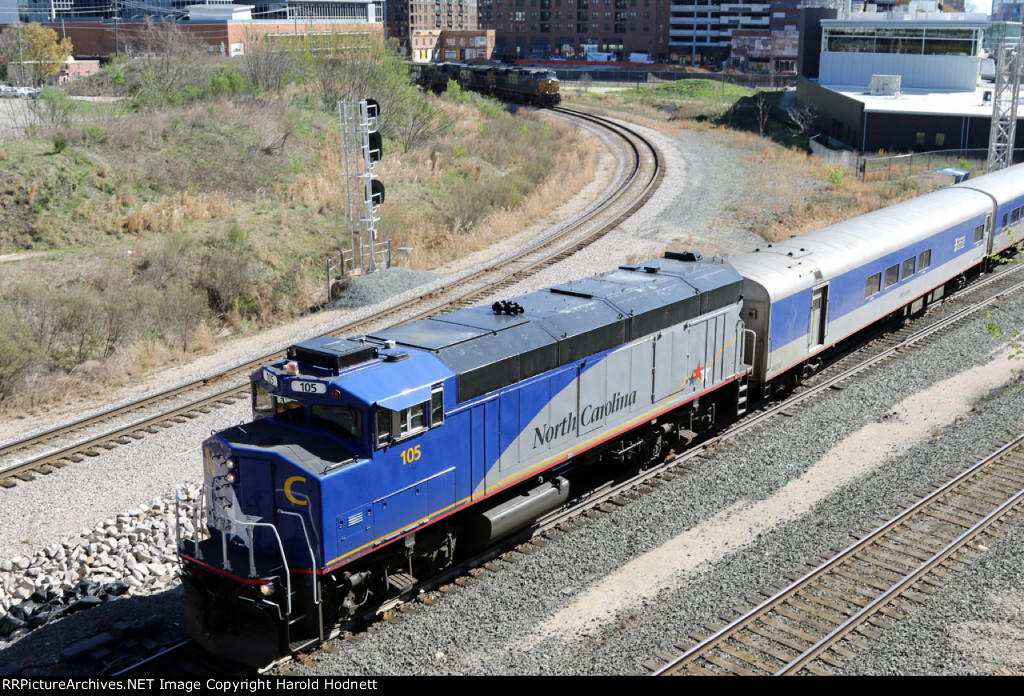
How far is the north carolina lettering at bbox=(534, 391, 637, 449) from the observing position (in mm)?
14964

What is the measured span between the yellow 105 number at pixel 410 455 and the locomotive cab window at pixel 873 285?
1529 centimetres

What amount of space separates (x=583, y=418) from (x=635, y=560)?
2.44 m

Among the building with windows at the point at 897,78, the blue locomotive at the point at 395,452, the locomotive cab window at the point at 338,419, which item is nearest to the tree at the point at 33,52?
the building with windows at the point at 897,78

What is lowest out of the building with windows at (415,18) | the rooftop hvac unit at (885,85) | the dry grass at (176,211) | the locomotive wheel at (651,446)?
the locomotive wheel at (651,446)

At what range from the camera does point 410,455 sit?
499 inches

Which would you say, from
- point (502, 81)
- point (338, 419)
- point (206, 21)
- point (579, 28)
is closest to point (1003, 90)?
point (502, 81)

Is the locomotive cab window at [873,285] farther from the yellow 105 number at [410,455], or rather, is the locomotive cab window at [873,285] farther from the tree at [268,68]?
the tree at [268,68]

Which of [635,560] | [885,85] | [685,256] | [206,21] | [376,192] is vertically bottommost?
[635,560]

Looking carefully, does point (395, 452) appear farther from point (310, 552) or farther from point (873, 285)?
point (873, 285)

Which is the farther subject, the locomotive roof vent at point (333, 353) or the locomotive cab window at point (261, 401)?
the locomotive cab window at point (261, 401)

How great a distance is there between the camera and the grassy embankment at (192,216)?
25.4 m

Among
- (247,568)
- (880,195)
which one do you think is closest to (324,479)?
(247,568)

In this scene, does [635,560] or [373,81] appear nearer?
[635,560]

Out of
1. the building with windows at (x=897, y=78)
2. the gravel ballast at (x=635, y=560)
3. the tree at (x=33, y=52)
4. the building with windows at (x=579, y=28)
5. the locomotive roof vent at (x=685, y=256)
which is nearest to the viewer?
the gravel ballast at (x=635, y=560)
